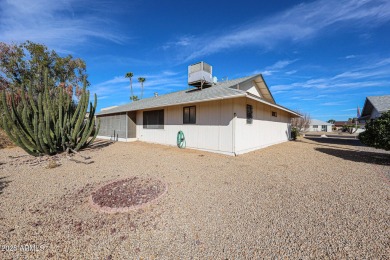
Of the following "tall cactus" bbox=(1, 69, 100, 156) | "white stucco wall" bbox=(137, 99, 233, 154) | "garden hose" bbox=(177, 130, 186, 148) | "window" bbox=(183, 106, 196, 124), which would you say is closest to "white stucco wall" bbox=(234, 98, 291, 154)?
"white stucco wall" bbox=(137, 99, 233, 154)

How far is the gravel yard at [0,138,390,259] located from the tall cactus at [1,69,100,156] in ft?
8.92

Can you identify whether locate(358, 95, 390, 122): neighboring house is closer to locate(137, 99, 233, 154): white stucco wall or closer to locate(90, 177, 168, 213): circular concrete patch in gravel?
locate(137, 99, 233, 154): white stucco wall

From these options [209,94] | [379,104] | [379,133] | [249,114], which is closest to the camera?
[379,133]

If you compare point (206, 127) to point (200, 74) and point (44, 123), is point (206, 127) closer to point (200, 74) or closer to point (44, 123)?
point (200, 74)

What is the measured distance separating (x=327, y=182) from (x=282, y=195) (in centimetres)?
186

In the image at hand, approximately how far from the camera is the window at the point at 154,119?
1161cm

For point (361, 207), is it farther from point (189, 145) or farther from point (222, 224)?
point (189, 145)

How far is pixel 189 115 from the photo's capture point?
9.72 metres

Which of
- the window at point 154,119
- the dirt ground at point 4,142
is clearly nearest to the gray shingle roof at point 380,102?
the window at point 154,119

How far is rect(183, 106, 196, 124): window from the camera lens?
9469 mm

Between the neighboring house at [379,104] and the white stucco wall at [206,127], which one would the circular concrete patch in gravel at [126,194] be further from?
the neighboring house at [379,104]

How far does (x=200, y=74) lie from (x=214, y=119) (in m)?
3.99

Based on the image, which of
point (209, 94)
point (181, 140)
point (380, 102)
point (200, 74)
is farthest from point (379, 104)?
point (181, 140)

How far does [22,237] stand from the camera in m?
2.39
